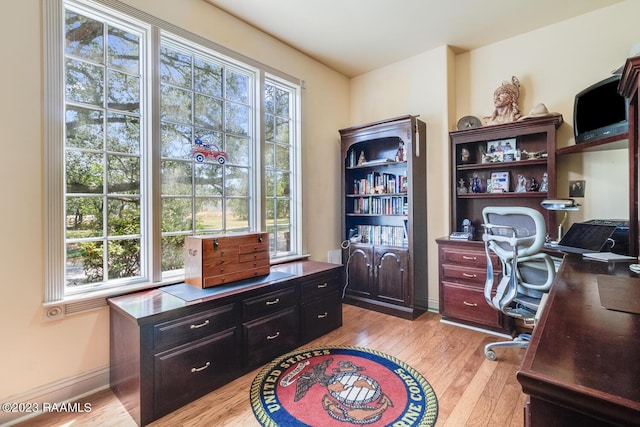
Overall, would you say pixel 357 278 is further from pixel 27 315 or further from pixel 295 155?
pixel 27 315

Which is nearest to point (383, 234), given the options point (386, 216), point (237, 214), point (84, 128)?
point (386, 216)

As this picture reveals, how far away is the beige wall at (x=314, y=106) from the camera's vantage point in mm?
1765

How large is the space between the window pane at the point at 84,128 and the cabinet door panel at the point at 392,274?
9.22 ft

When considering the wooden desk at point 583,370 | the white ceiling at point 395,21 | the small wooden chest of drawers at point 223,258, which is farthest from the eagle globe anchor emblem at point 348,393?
the white ceiling at point 395,21

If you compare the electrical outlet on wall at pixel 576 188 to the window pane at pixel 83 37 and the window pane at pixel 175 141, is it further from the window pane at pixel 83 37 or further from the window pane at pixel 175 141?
the window pane at pixel 83 37

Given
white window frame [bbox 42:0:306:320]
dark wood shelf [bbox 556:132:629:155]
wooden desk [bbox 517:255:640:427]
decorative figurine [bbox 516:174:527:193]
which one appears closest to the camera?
wooden desk [bbox 517:255:640:427]

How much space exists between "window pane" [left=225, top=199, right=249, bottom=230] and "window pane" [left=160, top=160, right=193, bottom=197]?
16.5 inches

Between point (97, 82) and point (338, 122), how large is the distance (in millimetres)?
2676

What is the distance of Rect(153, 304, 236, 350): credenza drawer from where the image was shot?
Answer: 1802 millimetres

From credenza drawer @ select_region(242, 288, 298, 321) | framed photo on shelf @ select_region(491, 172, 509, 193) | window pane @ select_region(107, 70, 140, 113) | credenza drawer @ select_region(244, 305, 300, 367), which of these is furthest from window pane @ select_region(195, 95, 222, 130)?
framed photo on shelf @ select_region(491, 172, 509, 193)

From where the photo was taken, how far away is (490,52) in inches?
131

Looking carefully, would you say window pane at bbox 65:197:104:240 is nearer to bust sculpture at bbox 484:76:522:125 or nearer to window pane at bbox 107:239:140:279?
window pane at bbox 107:239:140:279

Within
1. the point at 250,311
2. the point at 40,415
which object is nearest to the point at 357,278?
the point at 250,311

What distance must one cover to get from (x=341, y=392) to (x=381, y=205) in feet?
7.36
